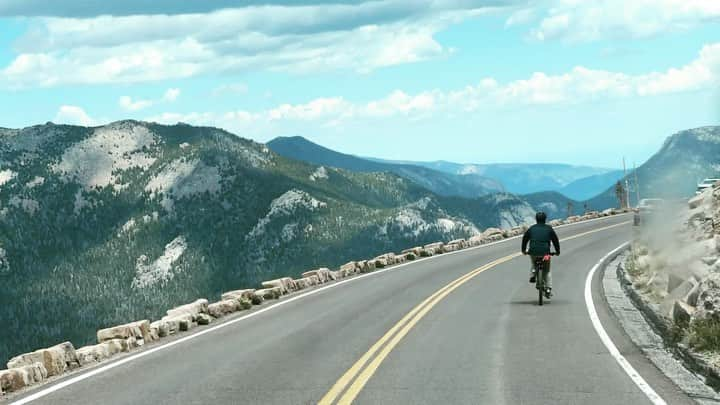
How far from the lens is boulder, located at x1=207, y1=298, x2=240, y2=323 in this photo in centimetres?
2002

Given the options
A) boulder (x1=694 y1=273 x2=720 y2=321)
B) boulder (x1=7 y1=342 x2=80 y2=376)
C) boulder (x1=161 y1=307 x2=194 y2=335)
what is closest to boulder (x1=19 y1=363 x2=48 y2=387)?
boulder (x1=7 y1=342 x2=80 y2=376)

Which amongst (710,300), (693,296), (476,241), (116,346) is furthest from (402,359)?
(476,241)

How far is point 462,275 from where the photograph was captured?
2712 centimetres

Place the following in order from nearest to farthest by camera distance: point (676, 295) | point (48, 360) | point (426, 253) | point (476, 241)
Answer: point (48, 360) → point (676, 295) → point (426, 253) → point (476, 241)

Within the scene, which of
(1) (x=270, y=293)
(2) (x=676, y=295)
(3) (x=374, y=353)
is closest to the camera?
(3) (x=374, y=353)

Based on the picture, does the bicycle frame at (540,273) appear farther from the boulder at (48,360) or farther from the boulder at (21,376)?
the boulder at (21,376)

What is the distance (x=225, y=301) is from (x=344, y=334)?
646 cm

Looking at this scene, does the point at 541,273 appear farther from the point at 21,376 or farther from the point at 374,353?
the point at 21,376

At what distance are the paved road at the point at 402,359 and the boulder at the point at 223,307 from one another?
114 centimetres

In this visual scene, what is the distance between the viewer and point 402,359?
12.3 meters

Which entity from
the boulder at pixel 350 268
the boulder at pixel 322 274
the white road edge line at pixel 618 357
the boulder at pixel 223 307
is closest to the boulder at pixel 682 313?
the white road edge line at pixel 618 357

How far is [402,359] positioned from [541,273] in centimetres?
772

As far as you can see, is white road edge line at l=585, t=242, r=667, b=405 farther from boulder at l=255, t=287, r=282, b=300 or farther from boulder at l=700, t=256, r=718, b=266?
boulder at l=255, t=287, r=282, b=300

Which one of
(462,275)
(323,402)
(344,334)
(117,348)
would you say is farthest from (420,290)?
Answer: (323,402)
